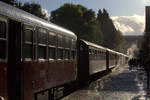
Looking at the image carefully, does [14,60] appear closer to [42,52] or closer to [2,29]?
[2,29]

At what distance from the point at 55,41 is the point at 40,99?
2.13 m

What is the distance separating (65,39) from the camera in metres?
12.4

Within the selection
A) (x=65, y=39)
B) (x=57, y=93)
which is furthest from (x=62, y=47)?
(x=57, y=93)

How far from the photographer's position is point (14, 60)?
24.3 feet

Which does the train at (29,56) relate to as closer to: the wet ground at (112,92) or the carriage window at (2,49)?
the carriage window at (2,49)

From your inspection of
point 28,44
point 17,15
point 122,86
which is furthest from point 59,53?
point 122,86

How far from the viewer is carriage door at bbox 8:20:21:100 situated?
7.20 meters

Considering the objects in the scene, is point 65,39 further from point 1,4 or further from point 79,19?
point 79,19

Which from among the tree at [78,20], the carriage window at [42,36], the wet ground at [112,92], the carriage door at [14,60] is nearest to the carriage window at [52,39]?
the carriage window at [42,36]

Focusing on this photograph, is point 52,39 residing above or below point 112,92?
above

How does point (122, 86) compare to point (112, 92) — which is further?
point (122, 86)

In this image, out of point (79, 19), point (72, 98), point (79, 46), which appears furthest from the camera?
point (79, 19)

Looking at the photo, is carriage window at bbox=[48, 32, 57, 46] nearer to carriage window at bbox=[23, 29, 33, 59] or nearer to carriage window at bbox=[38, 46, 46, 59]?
carriage window at bbox=[38, 46, 46, 59]

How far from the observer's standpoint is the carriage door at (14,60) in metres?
7.20
